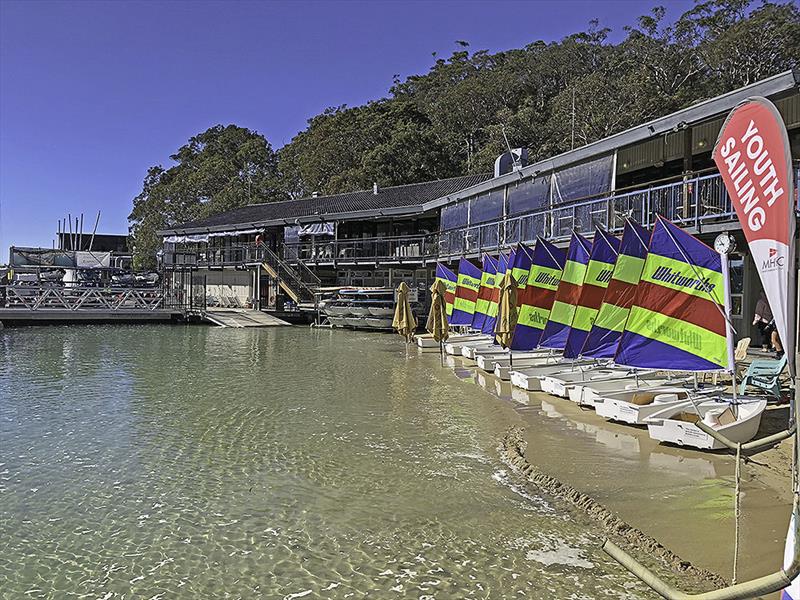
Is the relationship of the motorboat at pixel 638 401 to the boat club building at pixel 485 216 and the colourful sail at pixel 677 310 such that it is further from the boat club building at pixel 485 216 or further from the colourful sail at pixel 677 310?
the boat club building at pixel 485 216

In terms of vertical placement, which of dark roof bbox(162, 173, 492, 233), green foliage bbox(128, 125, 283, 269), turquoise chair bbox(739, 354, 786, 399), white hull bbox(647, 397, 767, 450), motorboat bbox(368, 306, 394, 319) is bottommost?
white hull bbox(647, 397, 767, 450)

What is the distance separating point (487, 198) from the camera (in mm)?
26047

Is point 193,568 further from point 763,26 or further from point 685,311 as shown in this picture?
point 763,26

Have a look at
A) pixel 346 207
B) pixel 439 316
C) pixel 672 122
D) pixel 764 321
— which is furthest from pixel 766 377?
pixel 346 207

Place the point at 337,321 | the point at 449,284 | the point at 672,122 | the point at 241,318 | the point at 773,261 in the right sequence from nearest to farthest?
the point at 773,261 < the point at 672,122 < the point at 449,284 < the point at 337,321 < the point at 241,318

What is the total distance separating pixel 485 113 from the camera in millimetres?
52344

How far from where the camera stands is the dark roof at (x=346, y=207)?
32.8m

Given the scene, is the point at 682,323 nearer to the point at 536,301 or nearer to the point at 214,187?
the point at 536,301

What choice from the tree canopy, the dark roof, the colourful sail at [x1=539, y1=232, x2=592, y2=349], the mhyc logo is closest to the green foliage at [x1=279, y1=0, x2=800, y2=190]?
the tree canopy

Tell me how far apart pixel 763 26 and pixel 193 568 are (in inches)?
1661

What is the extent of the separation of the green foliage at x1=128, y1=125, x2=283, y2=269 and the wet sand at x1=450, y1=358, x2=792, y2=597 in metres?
50.1

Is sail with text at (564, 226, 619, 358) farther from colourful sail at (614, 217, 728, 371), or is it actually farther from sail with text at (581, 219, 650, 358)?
colourful sail at (614, 217, 728, 371)

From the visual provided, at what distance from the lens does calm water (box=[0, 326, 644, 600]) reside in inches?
196

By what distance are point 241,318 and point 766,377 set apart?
25534 millimetres
